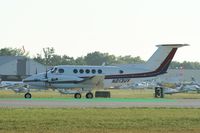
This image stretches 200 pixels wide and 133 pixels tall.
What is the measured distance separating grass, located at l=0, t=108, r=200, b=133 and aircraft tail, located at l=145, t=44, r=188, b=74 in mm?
26774

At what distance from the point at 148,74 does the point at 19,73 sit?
229 feet

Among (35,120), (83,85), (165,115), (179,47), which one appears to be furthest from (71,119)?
(179,47)

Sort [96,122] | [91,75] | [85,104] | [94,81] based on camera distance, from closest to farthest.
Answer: [96,122] → [85,104] → [94,81] → [91,75]

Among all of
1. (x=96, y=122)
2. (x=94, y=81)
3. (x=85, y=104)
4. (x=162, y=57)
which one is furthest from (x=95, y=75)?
(x=96, y=122)

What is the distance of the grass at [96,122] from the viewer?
851 inches

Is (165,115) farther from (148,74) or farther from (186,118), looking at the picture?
(148,74)

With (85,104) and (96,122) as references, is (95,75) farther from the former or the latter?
(96,122)

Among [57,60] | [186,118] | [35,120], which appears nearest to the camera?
[35,120]

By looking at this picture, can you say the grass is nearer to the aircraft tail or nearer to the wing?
the wing

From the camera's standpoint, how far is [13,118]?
2497 centimetres

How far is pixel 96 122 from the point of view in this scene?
934 inches

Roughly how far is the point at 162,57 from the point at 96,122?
32.8 m

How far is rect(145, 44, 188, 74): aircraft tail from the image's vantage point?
55.1m

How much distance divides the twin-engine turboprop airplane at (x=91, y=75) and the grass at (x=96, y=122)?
79.5 ft
